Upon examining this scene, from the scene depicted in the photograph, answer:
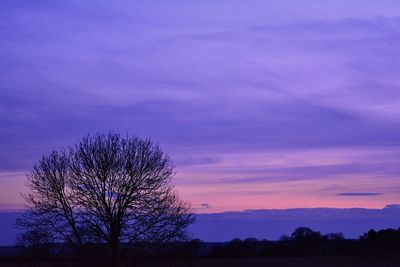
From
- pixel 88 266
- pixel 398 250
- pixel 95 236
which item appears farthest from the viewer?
pixel 398 250

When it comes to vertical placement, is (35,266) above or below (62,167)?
below

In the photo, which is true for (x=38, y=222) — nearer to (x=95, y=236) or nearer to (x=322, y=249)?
(x=95, y=236)

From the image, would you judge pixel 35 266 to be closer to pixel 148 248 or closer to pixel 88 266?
pixel 88 266

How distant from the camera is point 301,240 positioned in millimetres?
117938

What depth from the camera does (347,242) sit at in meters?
114

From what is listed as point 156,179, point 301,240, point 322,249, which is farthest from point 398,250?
point 156,179

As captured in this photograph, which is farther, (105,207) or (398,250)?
(398,250)

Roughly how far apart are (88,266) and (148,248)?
3.68 metres

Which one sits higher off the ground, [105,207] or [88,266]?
[105,207]

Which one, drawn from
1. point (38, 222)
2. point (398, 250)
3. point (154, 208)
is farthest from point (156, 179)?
point (398, 250)

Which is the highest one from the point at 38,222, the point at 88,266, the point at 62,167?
the point at 62,167

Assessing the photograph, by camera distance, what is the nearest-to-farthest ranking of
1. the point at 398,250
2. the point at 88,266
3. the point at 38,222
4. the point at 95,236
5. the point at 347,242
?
the point at 88,266, the point at 95,236, the point at 38,222, the point at 398,250, the point at 347,242

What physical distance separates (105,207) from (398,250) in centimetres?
7117

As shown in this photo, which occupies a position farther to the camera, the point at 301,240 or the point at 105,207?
the point at 301,240
